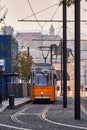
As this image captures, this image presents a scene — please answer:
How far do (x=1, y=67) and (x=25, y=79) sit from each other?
46974 mm

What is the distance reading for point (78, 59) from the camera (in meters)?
25.3

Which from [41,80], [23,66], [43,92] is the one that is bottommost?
[43,92]

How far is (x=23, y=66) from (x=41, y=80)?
35.8m

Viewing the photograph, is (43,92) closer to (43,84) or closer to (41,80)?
(43,84)

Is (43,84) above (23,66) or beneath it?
beneath

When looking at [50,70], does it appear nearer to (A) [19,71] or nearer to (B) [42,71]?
(B) [42,71]

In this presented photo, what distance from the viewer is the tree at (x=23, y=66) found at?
83.8 meters

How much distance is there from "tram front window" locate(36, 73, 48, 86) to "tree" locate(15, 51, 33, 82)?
1286 inches

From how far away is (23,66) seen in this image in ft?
280

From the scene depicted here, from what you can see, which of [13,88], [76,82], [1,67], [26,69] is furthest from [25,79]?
[76,82]

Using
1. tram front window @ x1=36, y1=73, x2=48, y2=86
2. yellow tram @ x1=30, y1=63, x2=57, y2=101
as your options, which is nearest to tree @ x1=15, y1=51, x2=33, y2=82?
yellow tram @ x1=30, y1=63, x2=57, y2=101

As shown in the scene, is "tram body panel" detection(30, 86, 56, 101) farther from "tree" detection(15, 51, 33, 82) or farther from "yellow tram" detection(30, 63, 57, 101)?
"tree" detection(15, 51, 33, 82)

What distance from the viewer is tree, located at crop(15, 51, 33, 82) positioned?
83812 millimetres

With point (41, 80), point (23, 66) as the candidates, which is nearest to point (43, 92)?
point (41, 80)
